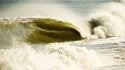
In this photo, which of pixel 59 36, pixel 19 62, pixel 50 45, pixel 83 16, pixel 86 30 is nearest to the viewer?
pixel 19 62

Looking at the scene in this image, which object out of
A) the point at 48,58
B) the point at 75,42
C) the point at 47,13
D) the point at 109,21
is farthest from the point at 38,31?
the point at 47,13

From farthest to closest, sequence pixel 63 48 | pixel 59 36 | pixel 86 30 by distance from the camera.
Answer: pixel 86 30, pixel 59 36, pixel 63 48

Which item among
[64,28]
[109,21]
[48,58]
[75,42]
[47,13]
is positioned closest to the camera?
[48,58]

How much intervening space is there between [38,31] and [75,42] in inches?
36.1

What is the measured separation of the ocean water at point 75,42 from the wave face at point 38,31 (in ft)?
0.08

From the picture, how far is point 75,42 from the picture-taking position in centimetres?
984

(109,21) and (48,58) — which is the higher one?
(48,58)

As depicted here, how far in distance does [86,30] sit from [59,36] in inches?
42.2

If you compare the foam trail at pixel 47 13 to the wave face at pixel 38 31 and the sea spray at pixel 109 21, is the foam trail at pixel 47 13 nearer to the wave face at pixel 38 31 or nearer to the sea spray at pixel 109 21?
the sea spray at pixel 109 21

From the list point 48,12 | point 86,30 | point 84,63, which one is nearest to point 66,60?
point 84,63

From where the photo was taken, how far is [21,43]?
30.3 ft

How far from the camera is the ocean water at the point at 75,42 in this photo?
8.12m

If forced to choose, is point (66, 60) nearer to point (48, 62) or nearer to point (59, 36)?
point (48, 62)

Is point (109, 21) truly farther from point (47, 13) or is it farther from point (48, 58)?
point (48, 58)
